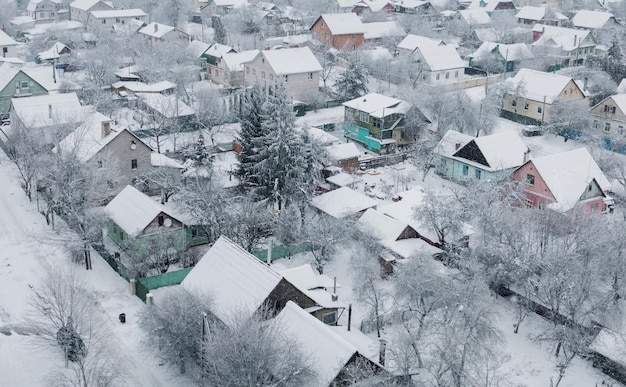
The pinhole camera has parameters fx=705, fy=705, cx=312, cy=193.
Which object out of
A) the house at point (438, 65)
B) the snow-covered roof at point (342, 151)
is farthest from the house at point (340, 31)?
the snow-covered roof at point (342, 151)

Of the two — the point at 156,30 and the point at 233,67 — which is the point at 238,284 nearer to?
the point at 233,67

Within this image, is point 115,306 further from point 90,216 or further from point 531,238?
point 531,238

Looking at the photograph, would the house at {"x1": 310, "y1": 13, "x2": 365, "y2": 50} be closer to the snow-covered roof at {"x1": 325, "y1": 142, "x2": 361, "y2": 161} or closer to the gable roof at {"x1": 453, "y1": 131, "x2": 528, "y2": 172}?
the snow-covered roof at {"x1": 325, "y1": 142, "x2": 361, "y2": 161}

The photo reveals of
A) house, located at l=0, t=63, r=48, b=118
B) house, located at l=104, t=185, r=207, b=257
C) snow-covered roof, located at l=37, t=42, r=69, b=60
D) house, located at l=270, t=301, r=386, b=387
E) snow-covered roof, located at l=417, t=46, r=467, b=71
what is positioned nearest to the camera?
house, located at l=270, t=301, r=386, b=387

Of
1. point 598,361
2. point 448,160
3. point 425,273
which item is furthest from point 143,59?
point 598,361

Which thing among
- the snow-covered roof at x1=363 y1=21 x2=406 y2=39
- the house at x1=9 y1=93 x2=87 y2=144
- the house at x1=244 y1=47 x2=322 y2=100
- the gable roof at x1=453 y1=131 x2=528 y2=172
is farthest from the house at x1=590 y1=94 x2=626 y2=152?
the house at x1=9 y1=93 x2=87 y2=144

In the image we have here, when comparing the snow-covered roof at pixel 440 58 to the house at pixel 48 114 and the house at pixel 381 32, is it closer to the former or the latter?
the house at pixel 381 32

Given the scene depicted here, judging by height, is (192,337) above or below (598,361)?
above
